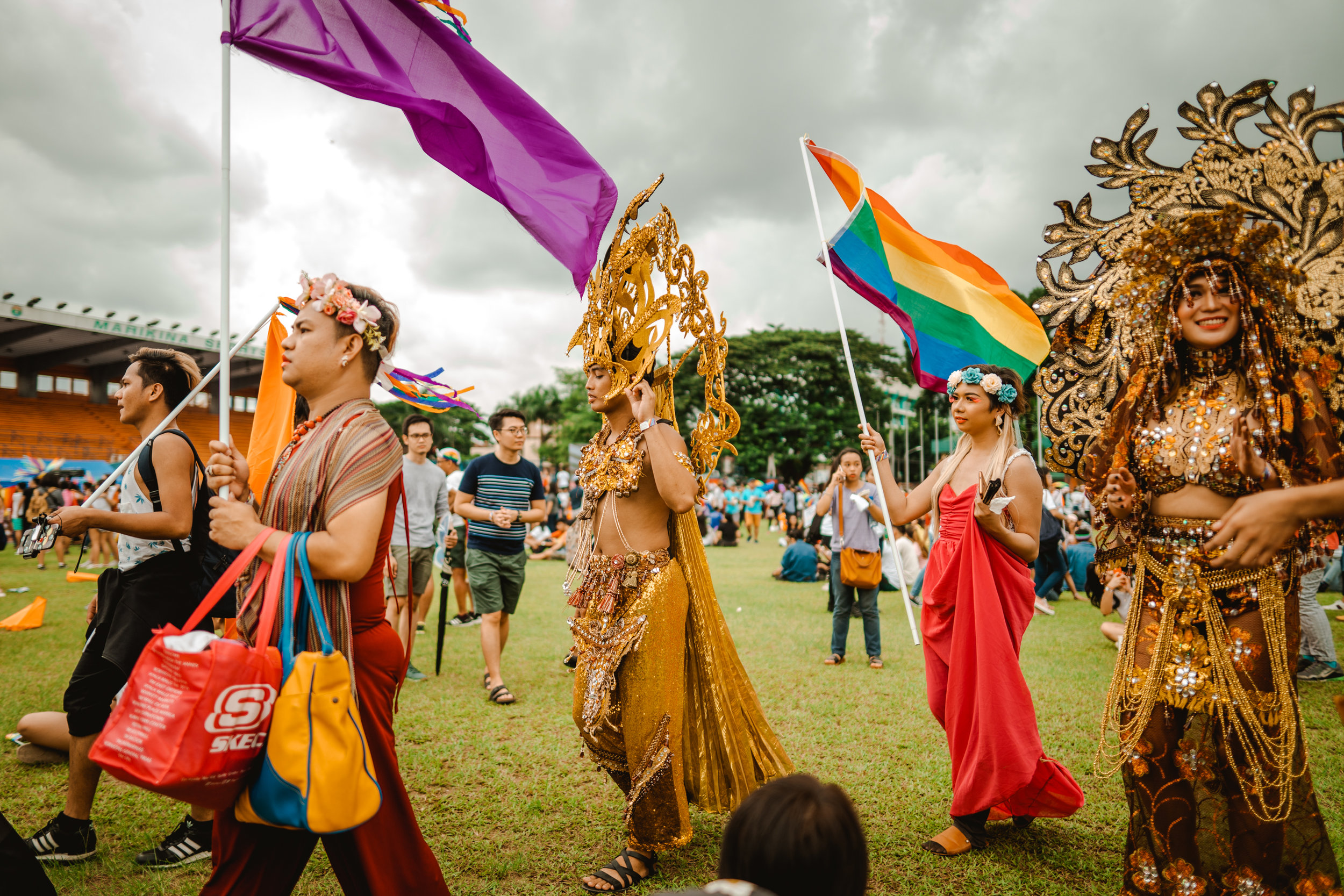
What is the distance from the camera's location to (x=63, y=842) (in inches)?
127

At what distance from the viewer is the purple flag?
3105mm

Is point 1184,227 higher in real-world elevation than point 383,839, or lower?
higher

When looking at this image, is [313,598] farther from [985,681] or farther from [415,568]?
[415,568]

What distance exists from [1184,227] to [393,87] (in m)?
3.10

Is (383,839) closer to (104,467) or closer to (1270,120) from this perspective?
(1270,120)

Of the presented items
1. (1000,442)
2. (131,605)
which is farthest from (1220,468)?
(131,605)

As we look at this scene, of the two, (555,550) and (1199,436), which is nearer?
(1199,436)

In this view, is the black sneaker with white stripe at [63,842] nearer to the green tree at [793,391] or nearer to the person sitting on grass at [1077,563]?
the person sitting on grass at [1077,563]

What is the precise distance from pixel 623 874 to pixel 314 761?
1721 mm

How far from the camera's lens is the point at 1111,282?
2.80 metres

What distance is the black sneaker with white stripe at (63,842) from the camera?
10.6ft

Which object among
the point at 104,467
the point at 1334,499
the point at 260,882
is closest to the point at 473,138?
the point at 260,882

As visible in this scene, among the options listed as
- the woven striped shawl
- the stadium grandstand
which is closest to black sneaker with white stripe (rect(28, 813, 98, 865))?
the woven striped shawl

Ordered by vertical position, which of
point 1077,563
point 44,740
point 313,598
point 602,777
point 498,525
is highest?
point 498,525
